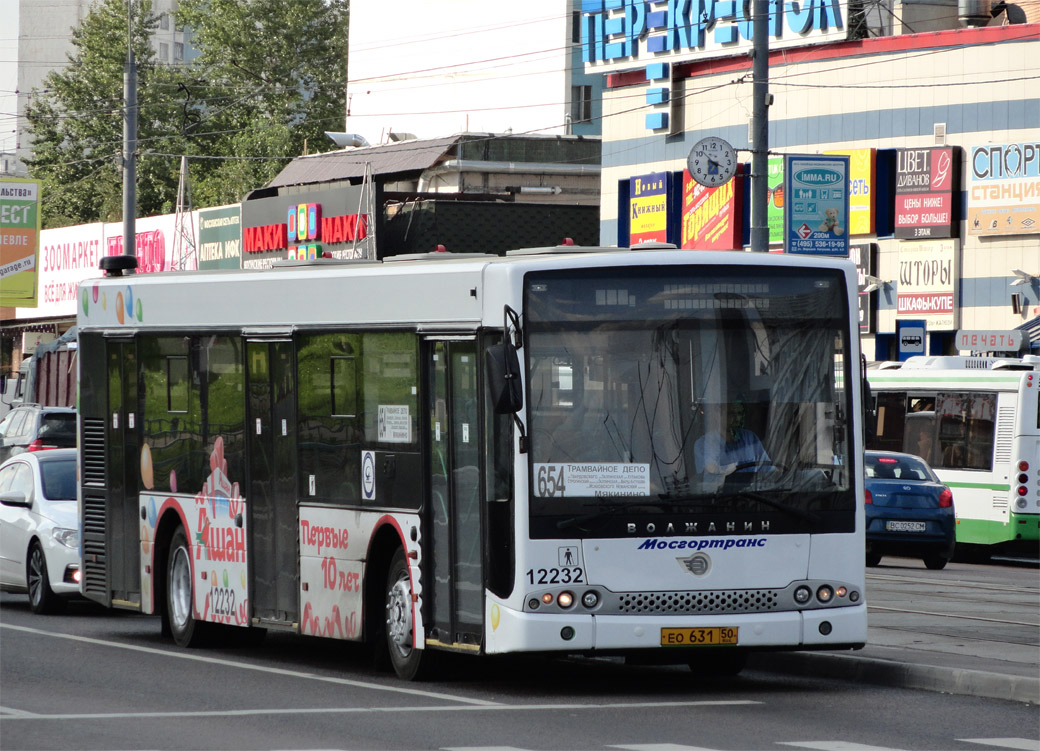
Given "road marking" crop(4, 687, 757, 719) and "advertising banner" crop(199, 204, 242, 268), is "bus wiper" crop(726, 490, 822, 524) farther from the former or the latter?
"advertising banner" crop(199, 204, 242, 268)

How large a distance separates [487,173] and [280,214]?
19.7ft

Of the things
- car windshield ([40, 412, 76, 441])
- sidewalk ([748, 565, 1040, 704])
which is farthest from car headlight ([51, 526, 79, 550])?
car windshield ([40, 412, 76, 441])

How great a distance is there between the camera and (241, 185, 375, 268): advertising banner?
5228cm

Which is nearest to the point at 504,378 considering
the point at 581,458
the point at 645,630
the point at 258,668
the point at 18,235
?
the point at 581,458

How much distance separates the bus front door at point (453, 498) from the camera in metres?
12.1

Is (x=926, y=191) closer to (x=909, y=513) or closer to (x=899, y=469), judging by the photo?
(x=899, y=469)

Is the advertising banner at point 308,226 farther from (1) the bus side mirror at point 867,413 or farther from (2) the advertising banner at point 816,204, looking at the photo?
(1) the bus side mirror at point 867,413

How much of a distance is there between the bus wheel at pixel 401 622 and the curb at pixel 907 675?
2582 millimetres

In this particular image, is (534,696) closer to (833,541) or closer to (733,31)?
(833,541)

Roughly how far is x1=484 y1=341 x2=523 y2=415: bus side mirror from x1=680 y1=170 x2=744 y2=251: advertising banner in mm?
33008

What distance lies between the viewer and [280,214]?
57594 millimetres

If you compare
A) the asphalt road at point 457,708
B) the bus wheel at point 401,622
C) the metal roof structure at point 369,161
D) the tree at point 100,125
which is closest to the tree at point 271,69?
the tree at point 100,125

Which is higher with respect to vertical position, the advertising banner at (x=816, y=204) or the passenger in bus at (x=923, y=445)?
the advertising banner at (x=816, y=204)

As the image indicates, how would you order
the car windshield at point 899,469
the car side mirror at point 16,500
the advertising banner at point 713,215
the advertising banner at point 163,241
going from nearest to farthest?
the car side mirror at point 16,500
the car windshield at point 899,469
the advertising banner at point 713,215
the advertising banner at point 163,241
